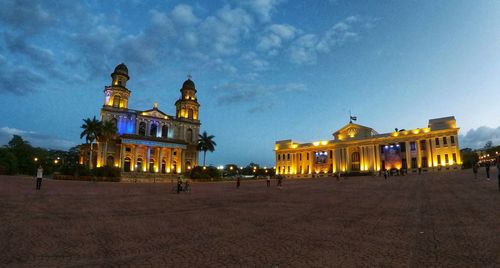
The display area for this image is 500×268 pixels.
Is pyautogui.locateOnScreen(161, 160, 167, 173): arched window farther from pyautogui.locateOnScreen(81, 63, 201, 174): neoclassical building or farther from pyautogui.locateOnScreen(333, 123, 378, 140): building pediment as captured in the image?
pyautogui.locateOnScreen(333, 123, 378, 140): building pediment

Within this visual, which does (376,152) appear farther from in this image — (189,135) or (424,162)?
(189,135)

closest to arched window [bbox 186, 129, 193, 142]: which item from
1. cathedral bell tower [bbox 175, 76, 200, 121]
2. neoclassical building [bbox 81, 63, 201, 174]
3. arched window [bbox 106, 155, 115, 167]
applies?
neoclassical building [bbox 81, 63, 201, 174]

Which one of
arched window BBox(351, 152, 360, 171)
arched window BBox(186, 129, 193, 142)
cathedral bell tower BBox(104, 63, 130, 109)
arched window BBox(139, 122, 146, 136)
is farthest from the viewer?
arched window BBox(351, 152, 360, 171)

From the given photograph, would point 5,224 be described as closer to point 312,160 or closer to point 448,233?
point 448,233

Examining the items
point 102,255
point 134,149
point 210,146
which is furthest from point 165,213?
point 210,146

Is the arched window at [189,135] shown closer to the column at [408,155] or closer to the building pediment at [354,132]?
the building pediment at [354,132]

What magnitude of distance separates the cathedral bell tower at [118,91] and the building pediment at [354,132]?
54.9 meters

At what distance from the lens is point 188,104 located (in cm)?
7544

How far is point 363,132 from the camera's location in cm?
7581

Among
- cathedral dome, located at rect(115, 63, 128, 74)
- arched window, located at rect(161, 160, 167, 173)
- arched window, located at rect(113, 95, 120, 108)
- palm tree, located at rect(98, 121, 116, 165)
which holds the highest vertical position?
cathedral dome, located at rect(115, 63, 128, 74)

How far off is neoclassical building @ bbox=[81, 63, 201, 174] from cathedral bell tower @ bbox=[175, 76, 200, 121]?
254mm

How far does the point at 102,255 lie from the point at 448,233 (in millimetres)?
7704

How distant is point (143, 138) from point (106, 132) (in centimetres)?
699

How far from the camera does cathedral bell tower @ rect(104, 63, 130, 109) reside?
63.9m
